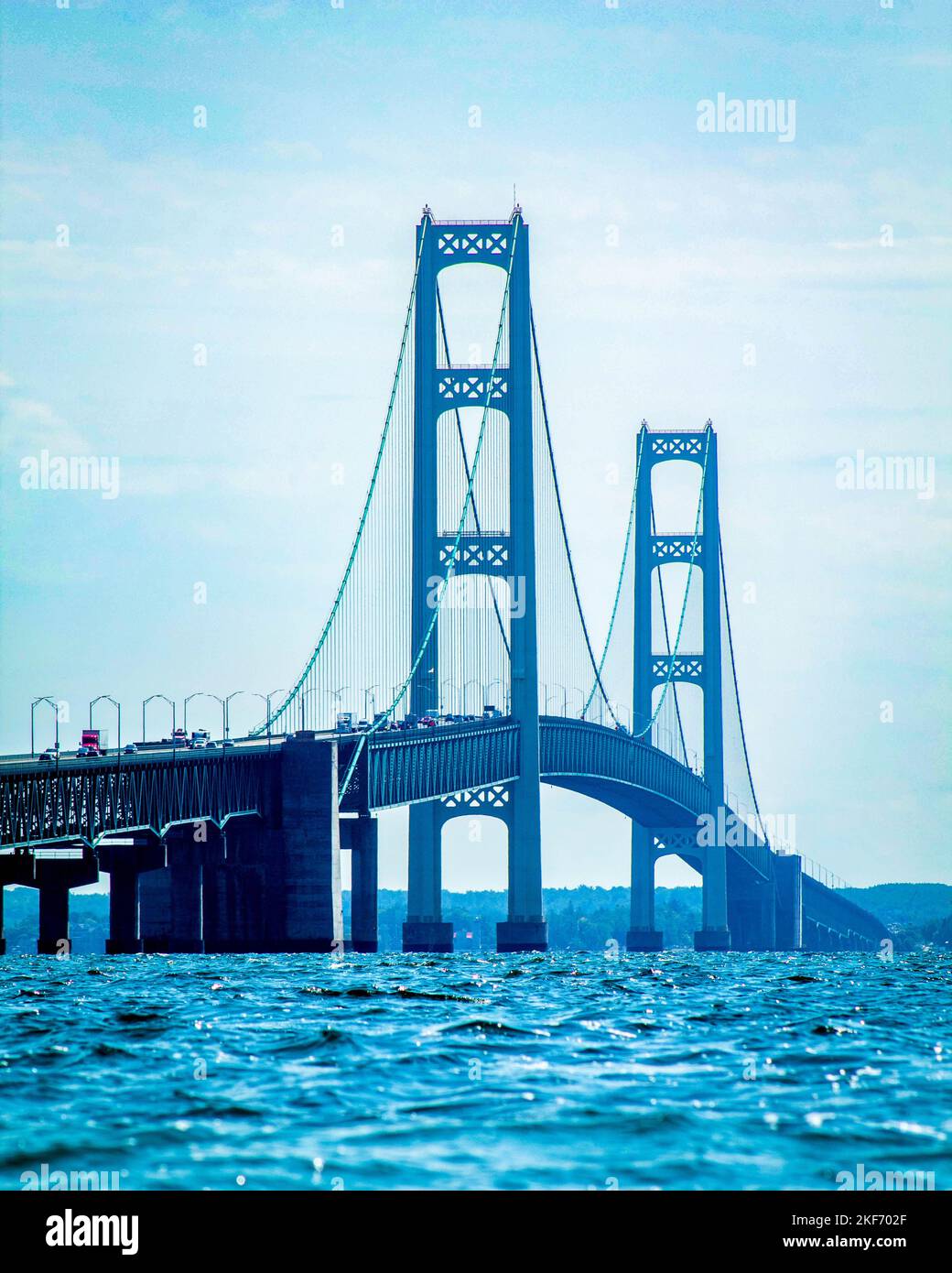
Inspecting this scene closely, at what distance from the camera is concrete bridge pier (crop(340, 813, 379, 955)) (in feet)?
268

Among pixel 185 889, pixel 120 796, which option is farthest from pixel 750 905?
pixel 120 796

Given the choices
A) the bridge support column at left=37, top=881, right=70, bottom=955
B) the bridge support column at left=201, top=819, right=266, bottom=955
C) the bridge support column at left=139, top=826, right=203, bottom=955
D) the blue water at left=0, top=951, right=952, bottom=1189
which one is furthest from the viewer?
the bridge support column at left=139, top=826, right=203, bottom=955

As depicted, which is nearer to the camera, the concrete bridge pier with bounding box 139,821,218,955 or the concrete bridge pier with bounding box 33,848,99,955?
the concrete bridge pier with bounding box 33,848,99,955

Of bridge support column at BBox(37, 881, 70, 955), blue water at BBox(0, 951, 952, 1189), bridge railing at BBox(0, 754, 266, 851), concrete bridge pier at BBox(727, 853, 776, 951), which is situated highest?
bridge railing at BBox(0, 754, 266, 851)

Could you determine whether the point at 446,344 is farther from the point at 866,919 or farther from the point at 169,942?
the point at 866,919

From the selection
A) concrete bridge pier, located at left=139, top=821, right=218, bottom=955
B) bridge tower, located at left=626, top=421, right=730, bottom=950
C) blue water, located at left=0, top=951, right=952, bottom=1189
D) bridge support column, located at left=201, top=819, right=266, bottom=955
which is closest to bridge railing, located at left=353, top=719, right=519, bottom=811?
bridge support column, located at left=201, top=819, right=266, bottom=955

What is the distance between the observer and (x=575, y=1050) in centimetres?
2366

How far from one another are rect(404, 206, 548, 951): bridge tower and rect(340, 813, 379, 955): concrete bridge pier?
3.39 meters

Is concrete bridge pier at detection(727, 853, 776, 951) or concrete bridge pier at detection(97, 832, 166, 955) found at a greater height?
concrete bridge pier at detection(97, 832, 166, 955)

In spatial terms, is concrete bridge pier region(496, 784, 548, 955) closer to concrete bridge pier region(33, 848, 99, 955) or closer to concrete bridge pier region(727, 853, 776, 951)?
concrete bridge pier region(33, 848, 99, 955)

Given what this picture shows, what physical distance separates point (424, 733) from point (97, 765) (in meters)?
19.6

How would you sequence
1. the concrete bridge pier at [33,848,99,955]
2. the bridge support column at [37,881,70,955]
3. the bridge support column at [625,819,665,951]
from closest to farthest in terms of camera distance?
the concrete bridge pier at [33,848,99,955], the bridge support column at [37,881,70,955], the bridge support column at [625,819,665,951]

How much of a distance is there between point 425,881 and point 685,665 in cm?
4770
